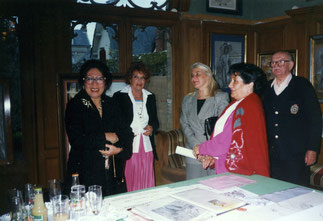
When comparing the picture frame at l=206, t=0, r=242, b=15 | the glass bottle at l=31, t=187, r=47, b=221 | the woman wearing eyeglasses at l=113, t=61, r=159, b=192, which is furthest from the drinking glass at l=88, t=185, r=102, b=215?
the picture frame at l=206, t=0, r=242, b=15

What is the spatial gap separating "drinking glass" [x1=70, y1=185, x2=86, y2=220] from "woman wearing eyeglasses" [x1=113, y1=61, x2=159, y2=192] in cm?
171

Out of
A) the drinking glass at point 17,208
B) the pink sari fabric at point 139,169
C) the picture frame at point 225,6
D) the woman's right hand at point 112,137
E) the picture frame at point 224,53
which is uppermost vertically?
the picture frame at point 225,6

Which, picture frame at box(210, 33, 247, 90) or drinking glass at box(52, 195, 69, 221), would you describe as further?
picture frame at box(210, 33, 247, 90)

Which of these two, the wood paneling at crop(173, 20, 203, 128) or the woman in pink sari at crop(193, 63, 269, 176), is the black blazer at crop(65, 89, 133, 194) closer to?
the woman in pink sari at crop(193, 63, 269, 176)

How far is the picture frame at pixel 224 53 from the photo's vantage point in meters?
4.90

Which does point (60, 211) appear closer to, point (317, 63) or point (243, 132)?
point (243, 132)

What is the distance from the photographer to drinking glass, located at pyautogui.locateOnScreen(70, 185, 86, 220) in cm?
139

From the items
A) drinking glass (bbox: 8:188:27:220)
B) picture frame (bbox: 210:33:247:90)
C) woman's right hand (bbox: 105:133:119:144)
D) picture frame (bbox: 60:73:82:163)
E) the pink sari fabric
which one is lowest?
the pink sari fabric

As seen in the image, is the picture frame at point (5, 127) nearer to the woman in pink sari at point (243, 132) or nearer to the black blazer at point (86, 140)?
the black blazer at point (86, 140)

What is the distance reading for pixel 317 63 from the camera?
4.13 meters

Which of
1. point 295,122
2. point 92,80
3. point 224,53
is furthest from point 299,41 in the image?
point 92,80

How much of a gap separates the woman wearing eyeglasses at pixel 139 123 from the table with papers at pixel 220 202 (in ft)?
4.71

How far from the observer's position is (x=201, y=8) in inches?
187

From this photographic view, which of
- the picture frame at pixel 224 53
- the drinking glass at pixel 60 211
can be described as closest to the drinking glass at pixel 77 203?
the drinking glass at pixel 60 211
